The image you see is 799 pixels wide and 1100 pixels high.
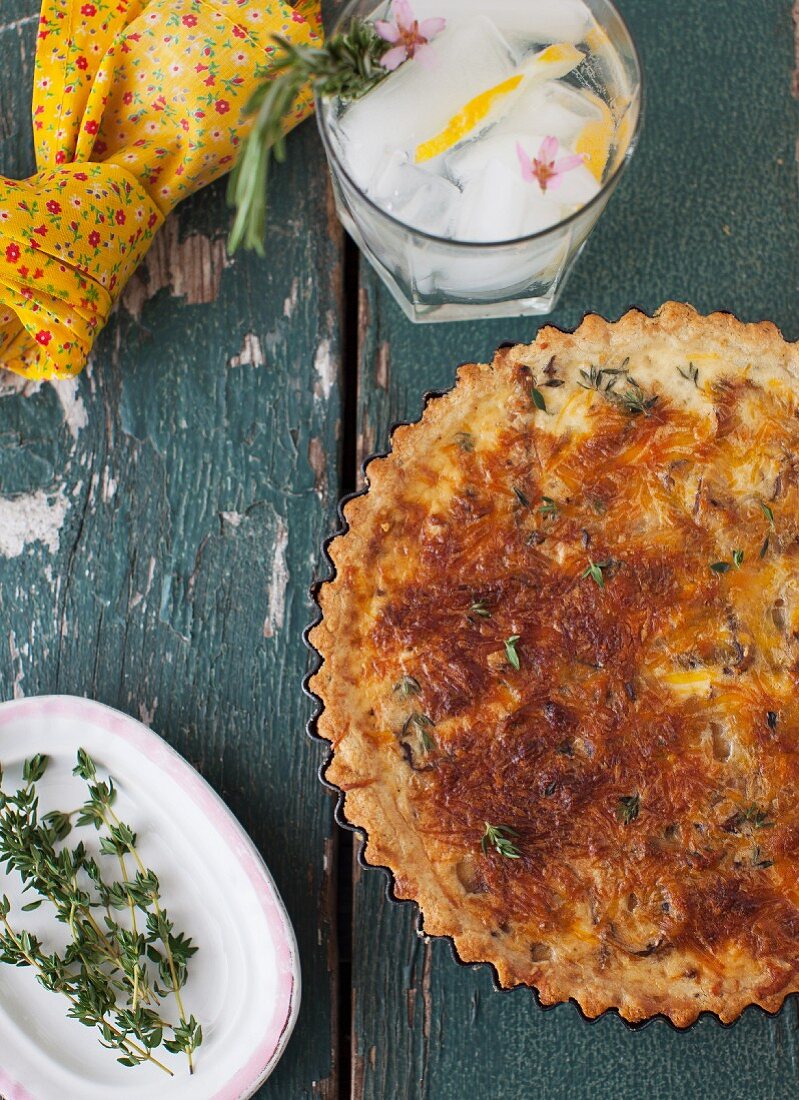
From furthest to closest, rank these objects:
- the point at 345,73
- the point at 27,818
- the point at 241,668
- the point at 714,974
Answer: the point at 241,668
the point at 27,818
the point at 714,974
the point at 345,73

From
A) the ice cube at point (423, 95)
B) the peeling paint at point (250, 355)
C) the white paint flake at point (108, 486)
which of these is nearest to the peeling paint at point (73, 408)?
the white paint flake at point (108, 486)

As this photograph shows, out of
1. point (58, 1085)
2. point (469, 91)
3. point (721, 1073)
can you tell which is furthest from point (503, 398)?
point (58, 1085)

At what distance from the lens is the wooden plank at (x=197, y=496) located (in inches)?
88.7

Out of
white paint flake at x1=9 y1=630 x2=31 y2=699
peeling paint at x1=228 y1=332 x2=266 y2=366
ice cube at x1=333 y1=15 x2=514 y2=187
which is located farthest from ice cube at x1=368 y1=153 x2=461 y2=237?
white paint flake at x1=9 y1=630 x2=31 y2=699

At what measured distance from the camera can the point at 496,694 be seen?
1.84 metres

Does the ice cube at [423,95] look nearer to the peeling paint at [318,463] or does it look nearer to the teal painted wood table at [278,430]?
the teal painted wood table at [278,430]

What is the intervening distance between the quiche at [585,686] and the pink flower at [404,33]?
58 centimetres

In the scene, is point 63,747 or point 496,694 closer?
point 496,694

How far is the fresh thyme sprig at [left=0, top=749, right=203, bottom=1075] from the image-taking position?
6.66ft

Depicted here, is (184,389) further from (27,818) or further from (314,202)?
(27,818)

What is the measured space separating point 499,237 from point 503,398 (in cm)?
29

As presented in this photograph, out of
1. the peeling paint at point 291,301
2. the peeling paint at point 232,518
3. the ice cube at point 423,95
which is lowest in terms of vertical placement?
the peeling paint at point 232,518

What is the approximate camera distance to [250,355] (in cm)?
232

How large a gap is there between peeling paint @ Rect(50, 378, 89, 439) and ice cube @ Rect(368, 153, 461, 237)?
93cm
